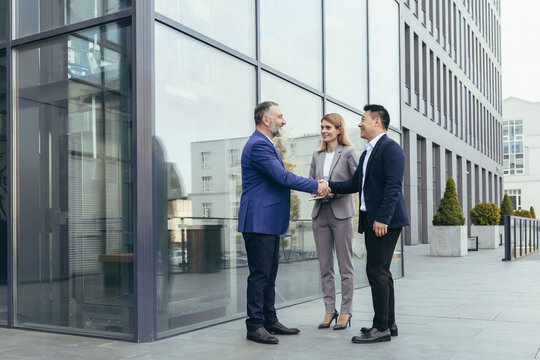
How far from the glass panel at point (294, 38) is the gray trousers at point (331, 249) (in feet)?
8.27

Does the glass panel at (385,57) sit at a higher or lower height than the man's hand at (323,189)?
higher

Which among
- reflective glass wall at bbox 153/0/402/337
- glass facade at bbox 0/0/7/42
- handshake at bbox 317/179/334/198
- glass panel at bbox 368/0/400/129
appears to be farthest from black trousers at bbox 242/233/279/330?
glass panel at bbox 368/0/400/129

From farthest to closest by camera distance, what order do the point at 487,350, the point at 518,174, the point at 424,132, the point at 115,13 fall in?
the point at 518,174
the point at 424,132
the point at 115,13
the point at 487,350

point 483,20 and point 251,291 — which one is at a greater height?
point 483,20

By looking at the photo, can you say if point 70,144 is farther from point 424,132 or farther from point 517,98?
point 517,98

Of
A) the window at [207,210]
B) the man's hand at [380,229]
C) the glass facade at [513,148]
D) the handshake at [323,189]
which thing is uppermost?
the glass facade at [513,148]

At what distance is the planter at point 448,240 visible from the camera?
60.9 feet

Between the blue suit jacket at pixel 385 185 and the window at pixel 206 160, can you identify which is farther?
the window at pixel 206 160

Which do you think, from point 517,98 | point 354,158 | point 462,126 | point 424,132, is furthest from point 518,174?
point 354,158

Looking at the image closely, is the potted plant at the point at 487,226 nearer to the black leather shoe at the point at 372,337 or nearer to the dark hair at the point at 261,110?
the black leather shoe at the point at 372,337

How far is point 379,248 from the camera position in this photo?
17.4ft

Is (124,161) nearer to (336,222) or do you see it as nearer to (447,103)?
(336,222)

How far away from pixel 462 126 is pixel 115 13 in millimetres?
33159

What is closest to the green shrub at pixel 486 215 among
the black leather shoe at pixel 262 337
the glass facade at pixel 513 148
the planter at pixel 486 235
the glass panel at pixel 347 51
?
Result: the planter at pixel 486 235
